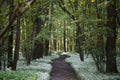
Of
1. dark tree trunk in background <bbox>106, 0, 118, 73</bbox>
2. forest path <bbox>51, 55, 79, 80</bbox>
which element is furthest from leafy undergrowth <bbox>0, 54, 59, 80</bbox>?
dark tree trunk in background <bbox>106, 0, 118, 73</bbox>

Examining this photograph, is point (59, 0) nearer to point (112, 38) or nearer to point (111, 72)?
point (112, 38)

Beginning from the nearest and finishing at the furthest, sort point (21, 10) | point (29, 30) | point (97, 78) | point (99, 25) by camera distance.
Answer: point (21, 10), point (97, 78), point (99, 25), point (29, 30)

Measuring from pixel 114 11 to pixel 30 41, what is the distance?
406 inches

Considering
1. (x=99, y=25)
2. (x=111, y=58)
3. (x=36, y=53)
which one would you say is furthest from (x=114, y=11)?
(x=36, y=53)

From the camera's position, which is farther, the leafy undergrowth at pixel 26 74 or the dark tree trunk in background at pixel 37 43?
the dark tree trunk in background at pixel 37 43

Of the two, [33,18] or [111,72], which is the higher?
[33,18]

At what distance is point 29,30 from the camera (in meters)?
29.1

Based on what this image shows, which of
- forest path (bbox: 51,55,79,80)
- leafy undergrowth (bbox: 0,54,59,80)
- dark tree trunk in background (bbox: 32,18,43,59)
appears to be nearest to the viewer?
leafy undergrowth (bbox: 0,54,59,80)

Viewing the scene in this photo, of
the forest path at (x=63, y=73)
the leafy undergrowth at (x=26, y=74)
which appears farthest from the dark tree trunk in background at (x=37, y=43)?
Answer: the leafy undergrowth at (x=26, y=74)

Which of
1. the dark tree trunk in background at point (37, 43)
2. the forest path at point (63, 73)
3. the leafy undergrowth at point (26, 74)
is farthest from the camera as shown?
the dark tree trunk in background at point (37, 43)

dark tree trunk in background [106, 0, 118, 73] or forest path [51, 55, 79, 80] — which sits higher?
dark tree trunk in background [106, 0, 118, 73]

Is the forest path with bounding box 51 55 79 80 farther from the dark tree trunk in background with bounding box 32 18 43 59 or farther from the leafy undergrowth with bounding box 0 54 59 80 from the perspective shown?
the dark tree trunk in background with bounding box 32 18 43 59

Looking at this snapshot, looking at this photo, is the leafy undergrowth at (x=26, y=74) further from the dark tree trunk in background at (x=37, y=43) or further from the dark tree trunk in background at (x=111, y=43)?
the dark tree trunk in background at (x=37, y=43)

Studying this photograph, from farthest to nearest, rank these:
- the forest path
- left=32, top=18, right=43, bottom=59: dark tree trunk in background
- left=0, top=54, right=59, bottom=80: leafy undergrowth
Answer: left=32, top=18, right=43, bottom=59: dark tree trunk in background < the forest path < left=0, top=54, right=59, bottom=80: leafy undergrowth
